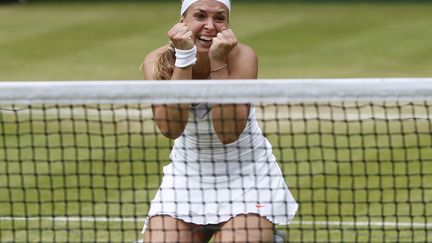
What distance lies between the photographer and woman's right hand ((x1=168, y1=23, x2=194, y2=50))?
23.5ft

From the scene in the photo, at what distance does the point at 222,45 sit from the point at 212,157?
0.72m

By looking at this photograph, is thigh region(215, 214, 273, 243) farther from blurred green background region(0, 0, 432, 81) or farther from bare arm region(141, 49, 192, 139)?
blurred green background region(0, 0, 432, 81)

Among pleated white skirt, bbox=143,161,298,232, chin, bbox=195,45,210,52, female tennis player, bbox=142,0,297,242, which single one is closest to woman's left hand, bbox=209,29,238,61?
female tennis player, bbox=142,0,297,242

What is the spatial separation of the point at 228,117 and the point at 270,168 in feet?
1.72

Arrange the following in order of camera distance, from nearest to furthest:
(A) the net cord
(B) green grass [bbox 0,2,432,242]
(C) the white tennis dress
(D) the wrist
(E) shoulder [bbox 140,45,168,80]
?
(A) the net cord → (D) the wrist → (C) the white tennis dress → (E) shoulder [bbox 140,45,168,80] → (B) green grass [bbox 0,2,432,242]

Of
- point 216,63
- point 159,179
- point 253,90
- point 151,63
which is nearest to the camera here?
point 253,90

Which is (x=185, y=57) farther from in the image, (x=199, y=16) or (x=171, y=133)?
(x=171, y=133)

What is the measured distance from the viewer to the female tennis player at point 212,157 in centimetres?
718

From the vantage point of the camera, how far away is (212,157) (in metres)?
7.43

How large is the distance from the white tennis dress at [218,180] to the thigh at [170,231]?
4cm

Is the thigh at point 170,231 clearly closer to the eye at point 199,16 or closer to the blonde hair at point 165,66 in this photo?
the blonde hair at point 165,66

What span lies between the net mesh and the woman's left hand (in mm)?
1055

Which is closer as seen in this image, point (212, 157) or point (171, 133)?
point (171, 133)

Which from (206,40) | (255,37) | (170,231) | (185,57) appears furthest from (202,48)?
(255,37)
